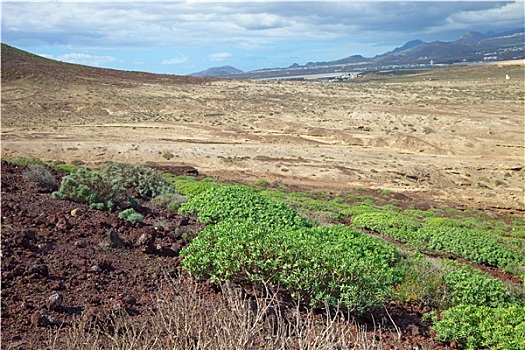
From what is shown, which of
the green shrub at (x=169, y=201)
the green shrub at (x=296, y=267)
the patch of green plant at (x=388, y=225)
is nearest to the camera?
the green shrub at (x=296, y=267)

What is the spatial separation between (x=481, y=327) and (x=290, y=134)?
28388mm

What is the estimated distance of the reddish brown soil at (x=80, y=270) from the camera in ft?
14.6

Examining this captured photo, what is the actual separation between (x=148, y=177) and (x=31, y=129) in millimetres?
23428

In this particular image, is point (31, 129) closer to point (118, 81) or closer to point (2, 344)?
point (118, 81)

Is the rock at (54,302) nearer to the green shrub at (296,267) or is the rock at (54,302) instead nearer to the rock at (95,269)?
the rock at (95,269)

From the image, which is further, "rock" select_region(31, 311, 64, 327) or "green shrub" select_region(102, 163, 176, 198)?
"green shrub" select_region(102, 163, 176, 198)

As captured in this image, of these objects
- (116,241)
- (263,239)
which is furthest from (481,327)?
(116,241)

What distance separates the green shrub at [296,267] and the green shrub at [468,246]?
4794 mm

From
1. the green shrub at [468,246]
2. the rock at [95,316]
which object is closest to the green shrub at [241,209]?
the green shrub at [468,246]

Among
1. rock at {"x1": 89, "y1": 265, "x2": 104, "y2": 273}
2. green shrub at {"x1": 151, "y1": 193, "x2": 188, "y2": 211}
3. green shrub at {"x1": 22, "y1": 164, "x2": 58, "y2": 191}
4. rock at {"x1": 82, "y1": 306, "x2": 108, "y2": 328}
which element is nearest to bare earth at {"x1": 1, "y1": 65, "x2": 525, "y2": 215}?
green shrub at {"x1": 151, "y1": 193, "x2": 188, "y2": 211}

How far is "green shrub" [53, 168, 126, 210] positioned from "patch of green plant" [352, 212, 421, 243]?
553 centimetres

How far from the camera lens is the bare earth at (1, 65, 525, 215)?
23.4m

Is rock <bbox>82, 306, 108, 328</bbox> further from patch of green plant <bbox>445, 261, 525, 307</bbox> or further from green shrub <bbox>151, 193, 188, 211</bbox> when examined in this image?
green shrub <bbox>151, 193, 188, 211</bbox>

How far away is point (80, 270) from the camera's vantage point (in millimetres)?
5434
